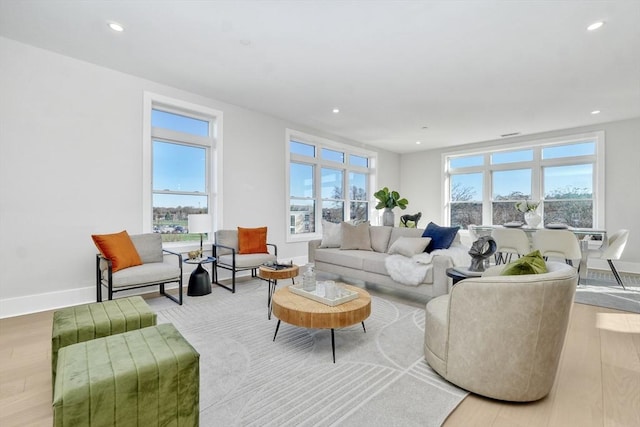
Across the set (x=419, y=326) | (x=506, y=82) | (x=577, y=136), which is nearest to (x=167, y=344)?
(x=419, y=326)

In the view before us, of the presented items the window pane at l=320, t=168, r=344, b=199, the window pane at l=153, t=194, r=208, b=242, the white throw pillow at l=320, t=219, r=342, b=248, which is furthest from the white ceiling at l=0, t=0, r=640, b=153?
the white throw pillow at l=320, t=219, r=342, b=248

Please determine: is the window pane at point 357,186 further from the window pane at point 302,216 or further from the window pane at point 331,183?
the window pane at point 302,216

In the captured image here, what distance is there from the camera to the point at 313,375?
2020mm

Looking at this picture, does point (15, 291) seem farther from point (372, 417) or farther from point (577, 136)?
point (577, 136)

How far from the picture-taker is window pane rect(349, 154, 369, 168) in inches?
285

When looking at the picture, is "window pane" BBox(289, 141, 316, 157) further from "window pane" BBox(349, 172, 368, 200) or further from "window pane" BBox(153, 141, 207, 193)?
"window pane" BBox(153, 141, 207, 193)

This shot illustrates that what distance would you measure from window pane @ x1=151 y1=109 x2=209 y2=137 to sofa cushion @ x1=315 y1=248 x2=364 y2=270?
8.65 ft

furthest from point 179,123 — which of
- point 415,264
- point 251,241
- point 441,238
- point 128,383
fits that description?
point 441,238

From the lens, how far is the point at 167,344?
149 cm

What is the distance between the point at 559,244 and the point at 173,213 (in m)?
5.76

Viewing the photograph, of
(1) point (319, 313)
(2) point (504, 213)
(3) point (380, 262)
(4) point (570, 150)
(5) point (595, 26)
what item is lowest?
(1) point (319, 313)

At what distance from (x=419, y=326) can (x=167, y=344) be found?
2.24 m

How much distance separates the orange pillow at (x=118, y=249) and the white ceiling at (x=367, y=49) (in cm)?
203

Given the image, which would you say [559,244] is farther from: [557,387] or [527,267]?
[527,267]
